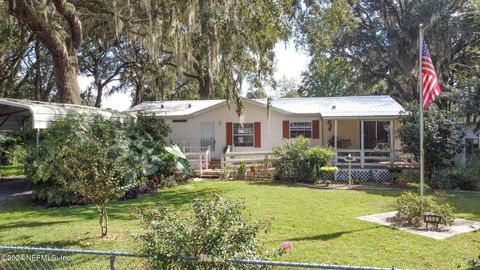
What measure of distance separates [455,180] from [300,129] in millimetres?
7890

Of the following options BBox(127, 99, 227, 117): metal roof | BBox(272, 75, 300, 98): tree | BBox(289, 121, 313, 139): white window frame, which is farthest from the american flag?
BBox(272, 75, 300, 98): tree

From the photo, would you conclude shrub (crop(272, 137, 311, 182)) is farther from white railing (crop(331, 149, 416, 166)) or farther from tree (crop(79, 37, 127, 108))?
tree (crop(79, 37, 127, 108))

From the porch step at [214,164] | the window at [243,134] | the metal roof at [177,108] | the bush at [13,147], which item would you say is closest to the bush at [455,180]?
the porch step at [214,164]

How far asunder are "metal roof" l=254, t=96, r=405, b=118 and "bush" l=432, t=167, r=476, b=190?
3183 mm

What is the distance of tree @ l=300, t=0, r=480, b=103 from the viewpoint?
855 inches

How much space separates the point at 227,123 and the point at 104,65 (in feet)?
42.7

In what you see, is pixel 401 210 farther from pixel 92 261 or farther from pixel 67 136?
pixel 67 136

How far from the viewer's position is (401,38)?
74.9 ft

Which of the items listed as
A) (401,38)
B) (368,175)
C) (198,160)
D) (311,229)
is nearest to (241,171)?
(198,160)

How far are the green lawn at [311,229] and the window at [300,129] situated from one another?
23.9 feet

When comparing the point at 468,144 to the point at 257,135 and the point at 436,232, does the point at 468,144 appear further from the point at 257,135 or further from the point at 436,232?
the point at 436,232

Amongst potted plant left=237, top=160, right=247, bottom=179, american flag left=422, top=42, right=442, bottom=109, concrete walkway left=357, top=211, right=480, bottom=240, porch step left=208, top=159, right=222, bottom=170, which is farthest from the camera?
porch step left=208, top=159, right=222, bottom=170

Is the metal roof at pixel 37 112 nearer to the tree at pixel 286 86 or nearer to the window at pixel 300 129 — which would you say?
the window at pixel 300 129

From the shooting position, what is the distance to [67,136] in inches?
430
